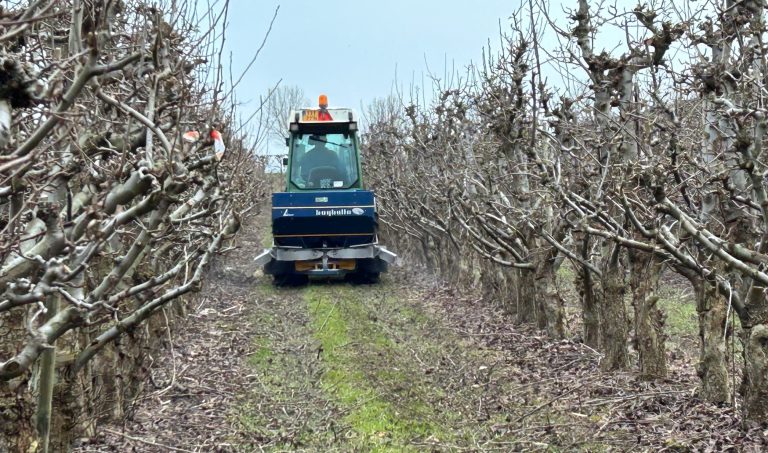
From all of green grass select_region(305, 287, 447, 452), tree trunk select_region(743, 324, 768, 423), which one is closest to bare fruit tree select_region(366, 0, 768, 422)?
tree trunk select_region(743, 324, 768, 423)

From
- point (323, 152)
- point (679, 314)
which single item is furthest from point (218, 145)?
point (323, 152)

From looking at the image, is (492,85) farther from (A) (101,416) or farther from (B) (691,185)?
(A) (101,416)

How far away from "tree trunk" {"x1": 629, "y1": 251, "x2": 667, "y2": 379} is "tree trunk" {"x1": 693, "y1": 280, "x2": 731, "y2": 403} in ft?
2.50

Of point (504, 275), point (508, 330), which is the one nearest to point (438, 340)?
point (508, 330)

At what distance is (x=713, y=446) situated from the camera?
17.8 feet

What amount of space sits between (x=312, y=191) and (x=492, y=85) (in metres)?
5.93

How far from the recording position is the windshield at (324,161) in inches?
665

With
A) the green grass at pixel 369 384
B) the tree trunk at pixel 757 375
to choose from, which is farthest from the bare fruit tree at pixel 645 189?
the green grass at pixel 369 384

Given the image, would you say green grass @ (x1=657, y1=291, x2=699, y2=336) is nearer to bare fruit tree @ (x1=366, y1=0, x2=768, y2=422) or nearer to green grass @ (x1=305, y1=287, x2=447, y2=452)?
bare fruit tree @ (x1=366, y1=0, x2=768, y2=422)

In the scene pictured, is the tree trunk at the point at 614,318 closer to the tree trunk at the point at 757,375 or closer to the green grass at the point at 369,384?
the green grass at the point at 369,384

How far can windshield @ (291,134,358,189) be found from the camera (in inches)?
665

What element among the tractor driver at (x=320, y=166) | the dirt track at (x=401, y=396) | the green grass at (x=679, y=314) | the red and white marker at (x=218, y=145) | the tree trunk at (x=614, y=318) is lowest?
the dirt track at (x=401, y=396)

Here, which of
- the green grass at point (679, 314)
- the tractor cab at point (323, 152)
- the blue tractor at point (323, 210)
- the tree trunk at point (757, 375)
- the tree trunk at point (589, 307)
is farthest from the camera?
the tractor cab at point (323, 152)

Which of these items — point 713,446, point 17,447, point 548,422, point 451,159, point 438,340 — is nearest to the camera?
point 17,447
